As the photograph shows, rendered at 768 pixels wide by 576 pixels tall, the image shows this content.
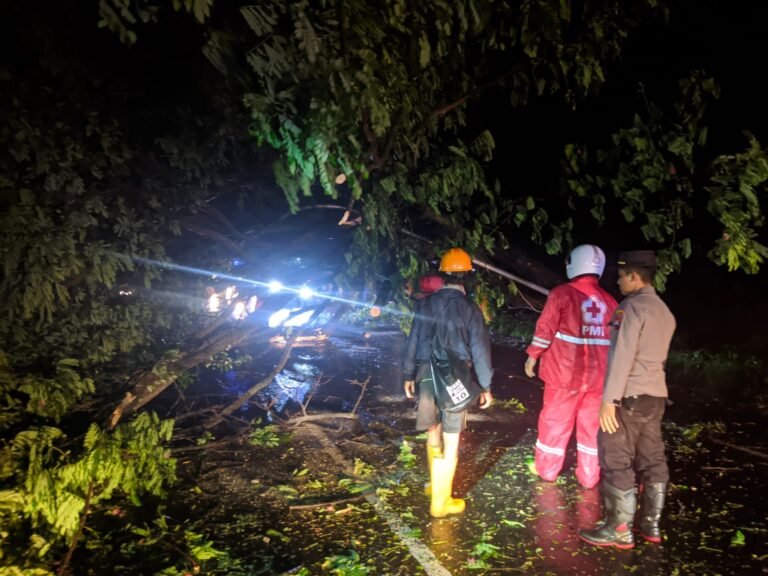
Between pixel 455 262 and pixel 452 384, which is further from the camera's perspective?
pixel 455 262

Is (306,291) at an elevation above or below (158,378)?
above

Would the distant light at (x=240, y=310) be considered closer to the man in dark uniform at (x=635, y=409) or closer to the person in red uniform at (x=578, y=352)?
the person in red uniform at (x=578, y=352)

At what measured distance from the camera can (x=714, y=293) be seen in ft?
33.1

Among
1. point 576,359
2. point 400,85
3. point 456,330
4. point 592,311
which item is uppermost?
point 400,85

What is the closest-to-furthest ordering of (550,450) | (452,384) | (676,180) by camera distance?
(452,384), (550,450), (676,180)

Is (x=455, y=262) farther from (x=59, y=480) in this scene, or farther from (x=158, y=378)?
(x=158, y=378)

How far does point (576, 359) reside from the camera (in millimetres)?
4148

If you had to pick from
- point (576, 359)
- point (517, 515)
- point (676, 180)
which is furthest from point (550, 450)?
point (676, 180)

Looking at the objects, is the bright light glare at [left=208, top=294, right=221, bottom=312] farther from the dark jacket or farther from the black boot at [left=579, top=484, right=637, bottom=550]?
the black boot at [left=579, top=484, right=637, bottom=550]

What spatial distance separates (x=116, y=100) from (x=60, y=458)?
12.1 feet

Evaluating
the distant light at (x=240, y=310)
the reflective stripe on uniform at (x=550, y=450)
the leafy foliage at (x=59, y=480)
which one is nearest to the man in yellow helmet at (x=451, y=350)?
the reflective stripe on uniform at (x=550, y=450)

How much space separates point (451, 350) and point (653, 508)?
76.4 inches

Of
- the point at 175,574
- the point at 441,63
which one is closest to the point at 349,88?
the point at 441,63

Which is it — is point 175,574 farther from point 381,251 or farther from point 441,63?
point 441,63
